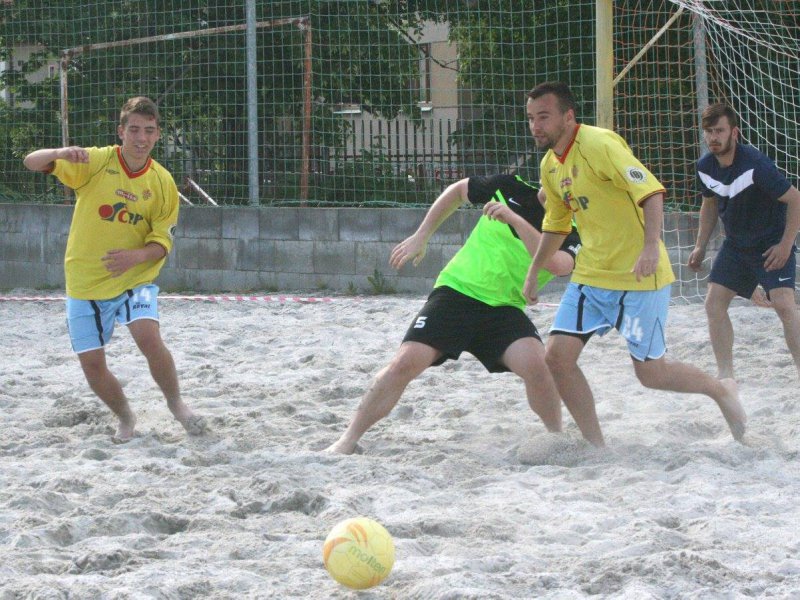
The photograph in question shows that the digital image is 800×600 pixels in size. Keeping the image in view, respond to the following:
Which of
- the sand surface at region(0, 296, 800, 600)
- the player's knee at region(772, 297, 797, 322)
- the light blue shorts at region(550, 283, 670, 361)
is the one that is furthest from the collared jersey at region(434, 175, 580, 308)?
the player's knee at region(772, 297, 797, 322)

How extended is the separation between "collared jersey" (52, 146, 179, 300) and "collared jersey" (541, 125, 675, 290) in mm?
2008

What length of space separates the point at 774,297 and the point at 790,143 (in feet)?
13.6

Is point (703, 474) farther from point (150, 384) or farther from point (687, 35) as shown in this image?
point (687, 35)

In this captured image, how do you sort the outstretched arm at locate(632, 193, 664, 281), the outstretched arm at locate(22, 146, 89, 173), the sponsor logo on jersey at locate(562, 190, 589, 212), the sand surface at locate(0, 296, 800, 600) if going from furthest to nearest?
1. the outstretched arm at locate(22, 146, 89, 173)
2. the sponsor logo on jersey at locate(562, 190, 589, 212)
3. the outstretched arm at locate(632, 193, 664, 281)
4. the sand surface at locate(0, 296, 800, 600)

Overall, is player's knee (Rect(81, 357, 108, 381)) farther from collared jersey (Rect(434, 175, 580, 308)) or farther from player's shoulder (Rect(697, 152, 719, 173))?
player's shoulder (Rect(697, 152, 719, 173))

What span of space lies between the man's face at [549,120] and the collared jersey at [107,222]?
1965 mm

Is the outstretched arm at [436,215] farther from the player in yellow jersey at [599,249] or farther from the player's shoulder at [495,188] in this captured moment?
the player in yellow jersey at [599,249]

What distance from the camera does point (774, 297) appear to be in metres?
6.48

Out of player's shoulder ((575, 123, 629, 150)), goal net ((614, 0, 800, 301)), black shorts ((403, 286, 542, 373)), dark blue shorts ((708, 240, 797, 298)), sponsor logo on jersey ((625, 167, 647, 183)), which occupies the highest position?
goal net ((614, 0, 800, 301))

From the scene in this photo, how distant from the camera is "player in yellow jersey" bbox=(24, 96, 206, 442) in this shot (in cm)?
555

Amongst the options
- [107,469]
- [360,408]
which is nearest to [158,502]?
[107,469]

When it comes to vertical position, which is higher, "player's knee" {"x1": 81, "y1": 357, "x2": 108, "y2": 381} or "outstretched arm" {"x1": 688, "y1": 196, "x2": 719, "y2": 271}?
"outstretched arm" {"x1": 688, "y1": 196, "x2": 719, "y2": 271}

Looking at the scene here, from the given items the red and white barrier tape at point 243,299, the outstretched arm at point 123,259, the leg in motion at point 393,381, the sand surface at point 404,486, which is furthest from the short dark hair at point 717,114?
the red and white barrier tape at point 243,299

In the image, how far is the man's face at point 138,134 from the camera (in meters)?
5.48
